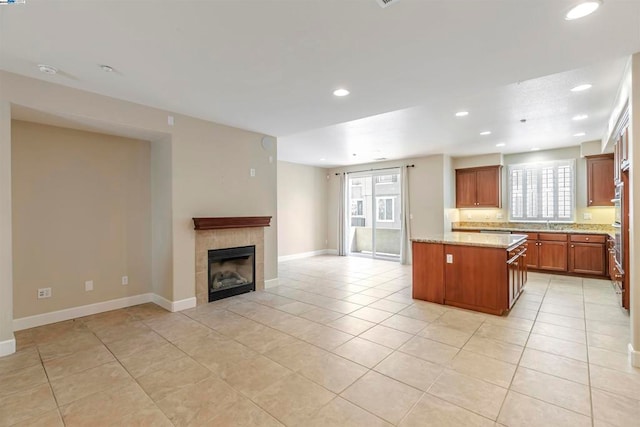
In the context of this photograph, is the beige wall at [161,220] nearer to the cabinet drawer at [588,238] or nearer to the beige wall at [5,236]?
the beige wall at [5,236]

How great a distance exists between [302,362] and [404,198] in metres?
5.93

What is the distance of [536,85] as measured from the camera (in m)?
3.29

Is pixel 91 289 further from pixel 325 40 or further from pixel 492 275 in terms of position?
pixel 492 275

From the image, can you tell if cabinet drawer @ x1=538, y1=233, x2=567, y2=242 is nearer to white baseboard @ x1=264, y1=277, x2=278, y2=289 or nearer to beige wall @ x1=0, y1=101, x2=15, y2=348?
white baseboard @ x1=264, y1=277, x2=278, y2=289

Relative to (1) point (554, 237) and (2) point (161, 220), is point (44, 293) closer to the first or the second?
(2) point (161, 220)

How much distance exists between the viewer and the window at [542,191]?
21.3 ft

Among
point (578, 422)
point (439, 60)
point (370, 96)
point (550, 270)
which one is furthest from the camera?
point (550, 270)

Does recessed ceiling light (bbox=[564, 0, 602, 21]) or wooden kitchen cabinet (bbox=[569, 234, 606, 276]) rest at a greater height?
recessed ceiling light (bbox=[564, 0, 602, 21])

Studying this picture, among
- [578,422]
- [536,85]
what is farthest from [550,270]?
[578,422]

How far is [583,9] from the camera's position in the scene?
1.94 metres

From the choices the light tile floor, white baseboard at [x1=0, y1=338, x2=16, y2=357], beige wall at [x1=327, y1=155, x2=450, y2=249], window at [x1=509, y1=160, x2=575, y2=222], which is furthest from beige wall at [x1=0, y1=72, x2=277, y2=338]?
window at [x1=509, y1=160, x2=575, y2=222]

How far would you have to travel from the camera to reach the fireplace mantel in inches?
166

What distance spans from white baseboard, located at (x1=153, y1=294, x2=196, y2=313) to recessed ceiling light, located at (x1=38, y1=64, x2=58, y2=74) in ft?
9.44

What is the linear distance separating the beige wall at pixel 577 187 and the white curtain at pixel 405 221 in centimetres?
186
